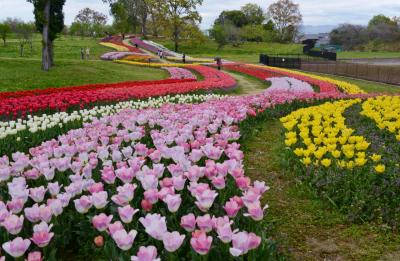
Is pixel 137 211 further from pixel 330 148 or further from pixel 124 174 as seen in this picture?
pixel 330 148

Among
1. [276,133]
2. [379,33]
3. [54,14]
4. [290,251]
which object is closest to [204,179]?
[290,251]

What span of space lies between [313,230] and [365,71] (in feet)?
92.5

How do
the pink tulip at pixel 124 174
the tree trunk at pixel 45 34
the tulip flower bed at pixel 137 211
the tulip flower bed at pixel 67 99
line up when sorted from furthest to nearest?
the tree trunk at pixel 45 34
the tulip flower bed at pixel 67 99
the pink tulip at pixel 124 174
the tulip flower bed at pixel 137 211

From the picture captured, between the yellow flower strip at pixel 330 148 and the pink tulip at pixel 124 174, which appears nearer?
the pink tulip at pixel 124 174

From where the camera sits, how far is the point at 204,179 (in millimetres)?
4617

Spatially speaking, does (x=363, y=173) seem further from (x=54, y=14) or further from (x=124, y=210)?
(x=54, y=14)

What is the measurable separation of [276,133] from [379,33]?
277 feet

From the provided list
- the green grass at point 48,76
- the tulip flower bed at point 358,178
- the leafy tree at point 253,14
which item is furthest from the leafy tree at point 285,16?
the tulip flower bed at point 358,178

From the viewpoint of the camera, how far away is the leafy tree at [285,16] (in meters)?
99.2

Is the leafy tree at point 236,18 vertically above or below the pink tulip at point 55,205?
above

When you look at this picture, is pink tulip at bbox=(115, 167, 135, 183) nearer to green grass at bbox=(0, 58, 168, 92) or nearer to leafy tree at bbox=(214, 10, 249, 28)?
green grass at bbox=(0, 58, 168, 92)

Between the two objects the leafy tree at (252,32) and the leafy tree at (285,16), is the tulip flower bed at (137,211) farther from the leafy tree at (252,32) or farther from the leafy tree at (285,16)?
the leafy tree at (285,16)

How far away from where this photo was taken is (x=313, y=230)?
14.6ft

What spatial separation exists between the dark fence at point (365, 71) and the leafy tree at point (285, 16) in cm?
6500
